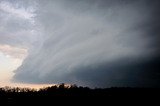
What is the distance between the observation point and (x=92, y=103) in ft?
655

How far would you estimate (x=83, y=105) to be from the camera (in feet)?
653

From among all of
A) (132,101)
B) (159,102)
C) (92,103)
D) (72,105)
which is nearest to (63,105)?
(72,105)

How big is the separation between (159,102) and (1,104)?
9884 cm

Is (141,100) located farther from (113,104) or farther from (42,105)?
(42,105)

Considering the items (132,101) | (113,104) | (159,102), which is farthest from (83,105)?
(159,102)

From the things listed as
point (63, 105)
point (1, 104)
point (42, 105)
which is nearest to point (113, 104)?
point (63, 105)

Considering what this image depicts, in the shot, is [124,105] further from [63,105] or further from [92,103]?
[63,105]

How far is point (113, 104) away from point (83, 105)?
63.1 feet

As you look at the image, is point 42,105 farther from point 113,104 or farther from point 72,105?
point 113,104

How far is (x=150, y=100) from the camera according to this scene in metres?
196

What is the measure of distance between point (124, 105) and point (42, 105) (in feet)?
172

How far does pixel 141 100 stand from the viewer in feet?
648

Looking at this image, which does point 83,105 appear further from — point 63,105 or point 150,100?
point 150,100

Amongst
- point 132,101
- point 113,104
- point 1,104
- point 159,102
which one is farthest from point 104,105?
point 1,104
